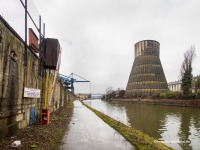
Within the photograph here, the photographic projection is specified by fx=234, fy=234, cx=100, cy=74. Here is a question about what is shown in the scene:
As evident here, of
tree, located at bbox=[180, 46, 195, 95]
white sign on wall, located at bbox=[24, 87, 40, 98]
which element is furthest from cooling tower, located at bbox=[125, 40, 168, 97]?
white sign on wall, located at bbox=[24, 87, 40, 98]

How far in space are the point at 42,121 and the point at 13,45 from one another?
406cm

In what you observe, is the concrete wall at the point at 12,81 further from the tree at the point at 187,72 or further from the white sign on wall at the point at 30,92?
the tree at the point at 187,72

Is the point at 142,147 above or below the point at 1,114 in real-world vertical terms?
below

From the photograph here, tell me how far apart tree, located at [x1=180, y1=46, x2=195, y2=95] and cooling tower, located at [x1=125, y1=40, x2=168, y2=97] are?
116ft

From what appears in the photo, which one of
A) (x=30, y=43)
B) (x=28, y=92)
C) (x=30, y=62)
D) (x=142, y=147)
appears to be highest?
(x=30, y=43)

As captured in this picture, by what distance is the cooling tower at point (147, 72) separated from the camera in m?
83.2

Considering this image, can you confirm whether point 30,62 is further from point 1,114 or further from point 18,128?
point 1,114

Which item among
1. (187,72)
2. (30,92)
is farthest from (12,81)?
(187,72)

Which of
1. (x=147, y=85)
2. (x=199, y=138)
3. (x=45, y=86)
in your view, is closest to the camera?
(x=199, y=138)

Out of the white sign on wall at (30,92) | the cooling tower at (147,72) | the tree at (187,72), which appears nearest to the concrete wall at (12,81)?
the white sign on wall at (30,92)

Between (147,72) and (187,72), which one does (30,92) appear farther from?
(147,72)

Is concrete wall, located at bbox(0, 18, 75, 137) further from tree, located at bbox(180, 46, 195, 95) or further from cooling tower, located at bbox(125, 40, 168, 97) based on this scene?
cooling tower, located at bbox(125, 40, 168, 97)

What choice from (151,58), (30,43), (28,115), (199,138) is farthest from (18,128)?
(151,58)

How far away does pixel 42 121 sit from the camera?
30.8 feet
